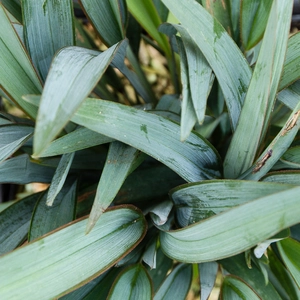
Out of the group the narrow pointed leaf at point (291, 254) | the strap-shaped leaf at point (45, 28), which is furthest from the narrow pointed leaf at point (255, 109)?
the strap-shaped leaf at point (45, 28)

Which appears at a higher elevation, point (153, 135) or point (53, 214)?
point (153, 135)

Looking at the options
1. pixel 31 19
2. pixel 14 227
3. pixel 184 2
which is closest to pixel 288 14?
pixel 184 2

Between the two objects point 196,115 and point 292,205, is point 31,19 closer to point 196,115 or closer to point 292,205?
point 196,115

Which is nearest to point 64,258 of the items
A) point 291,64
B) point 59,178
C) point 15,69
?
point 59,178

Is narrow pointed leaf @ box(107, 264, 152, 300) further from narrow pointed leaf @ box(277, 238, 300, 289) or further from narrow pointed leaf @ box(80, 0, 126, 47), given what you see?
narrow pointed leaf @ box(80, 0, 126, 47)

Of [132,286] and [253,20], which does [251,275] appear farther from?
[253,20]

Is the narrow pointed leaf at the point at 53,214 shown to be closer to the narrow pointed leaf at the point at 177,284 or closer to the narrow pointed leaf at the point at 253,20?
the narrow pointed leaf at the point at 177,284

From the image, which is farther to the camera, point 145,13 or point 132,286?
point 145,13
